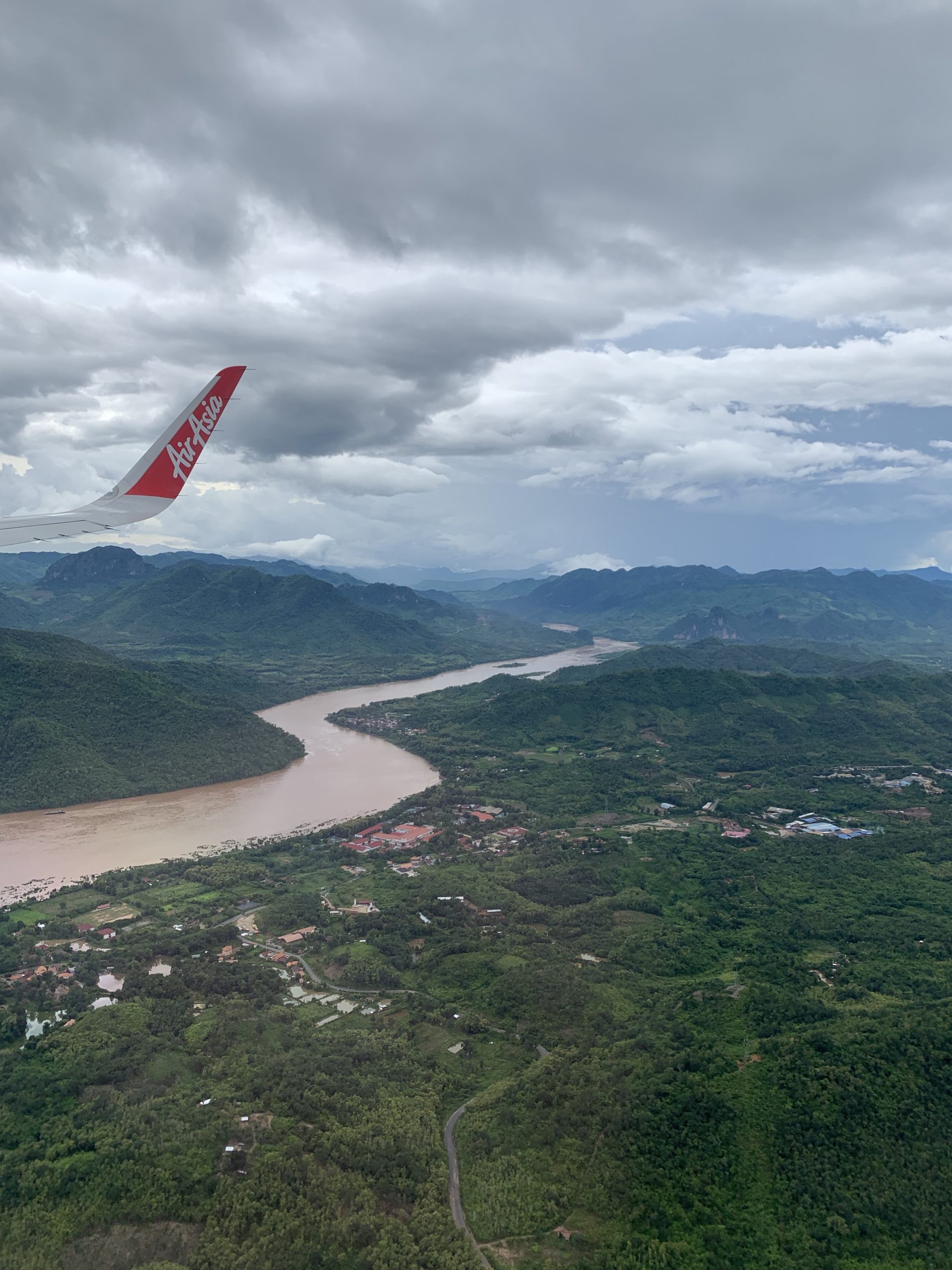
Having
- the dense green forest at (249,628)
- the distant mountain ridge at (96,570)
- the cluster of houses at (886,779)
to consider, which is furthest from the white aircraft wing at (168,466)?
the distant mountain ridge at (96,570)

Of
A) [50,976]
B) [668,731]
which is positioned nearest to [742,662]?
[668,731]

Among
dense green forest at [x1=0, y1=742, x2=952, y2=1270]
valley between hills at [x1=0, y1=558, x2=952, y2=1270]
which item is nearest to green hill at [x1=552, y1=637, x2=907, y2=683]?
valley between hills at [x1=0, y1=558, x2=952, y2=1270]

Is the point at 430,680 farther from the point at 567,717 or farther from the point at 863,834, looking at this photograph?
the point at 863,834

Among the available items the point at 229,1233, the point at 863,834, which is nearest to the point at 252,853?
the point at 229,1233

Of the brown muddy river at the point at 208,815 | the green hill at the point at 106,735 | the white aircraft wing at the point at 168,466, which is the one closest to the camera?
the white aircraft wing at the point at 168,466

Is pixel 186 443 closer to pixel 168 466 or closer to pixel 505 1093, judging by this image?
pixel 168 466

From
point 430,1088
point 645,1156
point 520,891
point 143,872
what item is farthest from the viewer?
point 143,872

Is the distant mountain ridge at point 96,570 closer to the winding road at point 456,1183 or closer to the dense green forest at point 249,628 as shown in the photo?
the dense green forest at point 249,628
